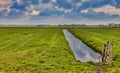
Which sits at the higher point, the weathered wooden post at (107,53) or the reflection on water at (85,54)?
the weathered wooden post at (107,53)

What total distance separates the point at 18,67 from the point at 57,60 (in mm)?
5487

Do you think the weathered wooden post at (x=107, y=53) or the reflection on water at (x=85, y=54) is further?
the reflection on water at (x=85, y=54)

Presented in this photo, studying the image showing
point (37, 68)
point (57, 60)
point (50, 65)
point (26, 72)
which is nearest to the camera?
point (26, 72)

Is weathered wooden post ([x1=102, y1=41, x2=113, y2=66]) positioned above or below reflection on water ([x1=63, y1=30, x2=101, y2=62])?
above

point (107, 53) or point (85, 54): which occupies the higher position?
point (107, 53)

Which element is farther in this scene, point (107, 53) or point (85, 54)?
point (85, 54)

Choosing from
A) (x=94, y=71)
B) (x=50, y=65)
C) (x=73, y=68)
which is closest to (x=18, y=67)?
(x=50, y=65)

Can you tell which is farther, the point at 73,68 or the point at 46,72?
the point at 73,68

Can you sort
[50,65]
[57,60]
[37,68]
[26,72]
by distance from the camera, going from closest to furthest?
[26,72] → [37,68] → [50,65] → [57,60]

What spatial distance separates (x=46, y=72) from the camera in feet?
72.8

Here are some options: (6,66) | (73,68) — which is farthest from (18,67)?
(73,68)

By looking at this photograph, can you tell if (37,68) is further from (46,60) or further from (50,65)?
(46,60)

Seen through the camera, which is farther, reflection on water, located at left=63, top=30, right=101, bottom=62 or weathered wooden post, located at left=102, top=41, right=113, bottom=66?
reflection on water, located at left=63, top=30, right=101, bottom=62

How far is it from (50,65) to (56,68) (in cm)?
152
